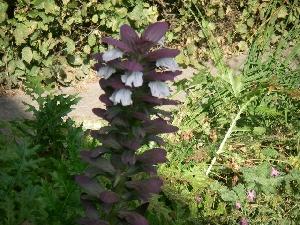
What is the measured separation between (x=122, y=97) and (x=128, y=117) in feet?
0.46

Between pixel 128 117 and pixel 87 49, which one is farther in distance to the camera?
pixel 87 49

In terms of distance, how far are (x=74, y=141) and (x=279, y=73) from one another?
2.13 m

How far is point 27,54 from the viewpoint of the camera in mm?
4914

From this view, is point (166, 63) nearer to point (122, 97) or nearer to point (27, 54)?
point (122, 97)

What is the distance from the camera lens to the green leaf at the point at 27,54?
193 inches

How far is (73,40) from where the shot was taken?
→ 213 inches

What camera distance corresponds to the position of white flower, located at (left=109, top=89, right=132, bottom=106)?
1.67 metres

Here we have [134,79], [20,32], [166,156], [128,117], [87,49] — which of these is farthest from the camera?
[87,49]

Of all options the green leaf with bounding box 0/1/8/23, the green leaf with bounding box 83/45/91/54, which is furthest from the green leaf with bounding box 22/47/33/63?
the green leaf with bounding box 83/45/91/54

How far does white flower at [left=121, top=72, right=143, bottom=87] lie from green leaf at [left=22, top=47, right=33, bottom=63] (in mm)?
3476

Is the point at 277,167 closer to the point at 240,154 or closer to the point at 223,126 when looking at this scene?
the point at 240,154

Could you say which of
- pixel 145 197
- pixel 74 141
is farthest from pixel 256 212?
pixel 145 197

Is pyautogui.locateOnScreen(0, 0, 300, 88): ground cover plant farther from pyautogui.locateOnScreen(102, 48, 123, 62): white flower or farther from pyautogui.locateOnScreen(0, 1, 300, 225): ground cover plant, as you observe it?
pyautogui.locateOnScreen(102, 48, 123, 62): white flower

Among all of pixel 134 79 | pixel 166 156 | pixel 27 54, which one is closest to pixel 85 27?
pixel 27 54
